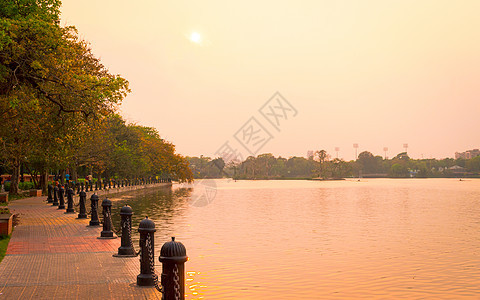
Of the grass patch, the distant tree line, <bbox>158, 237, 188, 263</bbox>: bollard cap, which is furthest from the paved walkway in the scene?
the distant tree line

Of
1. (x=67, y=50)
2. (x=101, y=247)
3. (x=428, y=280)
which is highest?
(x=67, y=50)

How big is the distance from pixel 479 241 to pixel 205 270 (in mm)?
12203

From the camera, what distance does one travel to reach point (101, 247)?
13.2 m

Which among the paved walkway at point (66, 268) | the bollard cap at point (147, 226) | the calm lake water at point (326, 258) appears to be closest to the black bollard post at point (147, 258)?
the bollard cap at point (147, 226)

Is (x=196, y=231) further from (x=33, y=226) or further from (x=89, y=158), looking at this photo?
(x=89, y=158)

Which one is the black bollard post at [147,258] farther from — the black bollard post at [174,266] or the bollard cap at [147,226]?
the black bollard post at [174,266]

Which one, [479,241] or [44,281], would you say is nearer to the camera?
[44,281]

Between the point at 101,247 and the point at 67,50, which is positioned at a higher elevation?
the point at 67,50

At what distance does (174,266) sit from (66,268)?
4.42m

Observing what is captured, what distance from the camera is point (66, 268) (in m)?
10.4

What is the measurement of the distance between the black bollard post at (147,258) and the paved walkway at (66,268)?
0.62 ft

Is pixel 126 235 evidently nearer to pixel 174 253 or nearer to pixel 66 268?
pixel 66 268

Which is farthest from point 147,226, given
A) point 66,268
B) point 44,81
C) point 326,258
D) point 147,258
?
point 44,81

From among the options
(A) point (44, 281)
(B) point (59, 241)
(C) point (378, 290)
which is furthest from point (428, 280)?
(B) point (59, 241)
